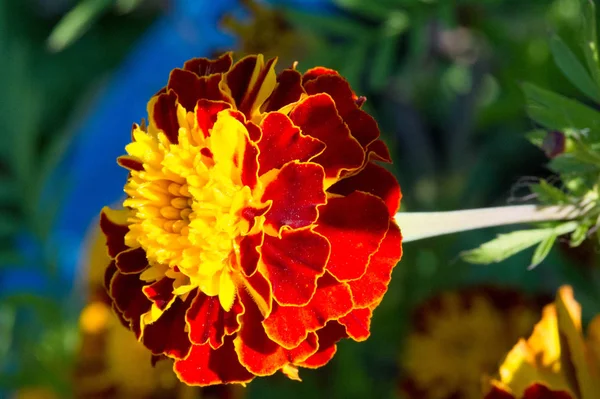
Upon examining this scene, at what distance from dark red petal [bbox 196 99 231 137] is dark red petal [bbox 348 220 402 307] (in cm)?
14

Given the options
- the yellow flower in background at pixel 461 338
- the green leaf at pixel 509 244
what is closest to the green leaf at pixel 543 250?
the green leaf at pixel 509 244

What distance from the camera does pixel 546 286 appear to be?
125 centimetres

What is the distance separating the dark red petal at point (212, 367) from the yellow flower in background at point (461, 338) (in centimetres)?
49

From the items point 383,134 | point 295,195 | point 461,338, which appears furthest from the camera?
point 383,134

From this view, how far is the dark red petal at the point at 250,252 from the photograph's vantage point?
51cm

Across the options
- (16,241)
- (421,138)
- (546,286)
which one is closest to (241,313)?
(546,286)

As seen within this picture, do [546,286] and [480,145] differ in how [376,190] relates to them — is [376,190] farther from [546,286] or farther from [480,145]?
[480,145]

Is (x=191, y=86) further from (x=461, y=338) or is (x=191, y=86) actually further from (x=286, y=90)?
(x=461, y=338)

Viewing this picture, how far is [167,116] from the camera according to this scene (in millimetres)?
555

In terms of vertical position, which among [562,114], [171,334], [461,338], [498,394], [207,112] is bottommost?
[461,338]

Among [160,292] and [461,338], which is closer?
[160,292]

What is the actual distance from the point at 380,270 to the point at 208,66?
0.22 meters

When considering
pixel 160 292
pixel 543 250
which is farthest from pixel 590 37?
pixel 160 292

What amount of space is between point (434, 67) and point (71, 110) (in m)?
1.14
